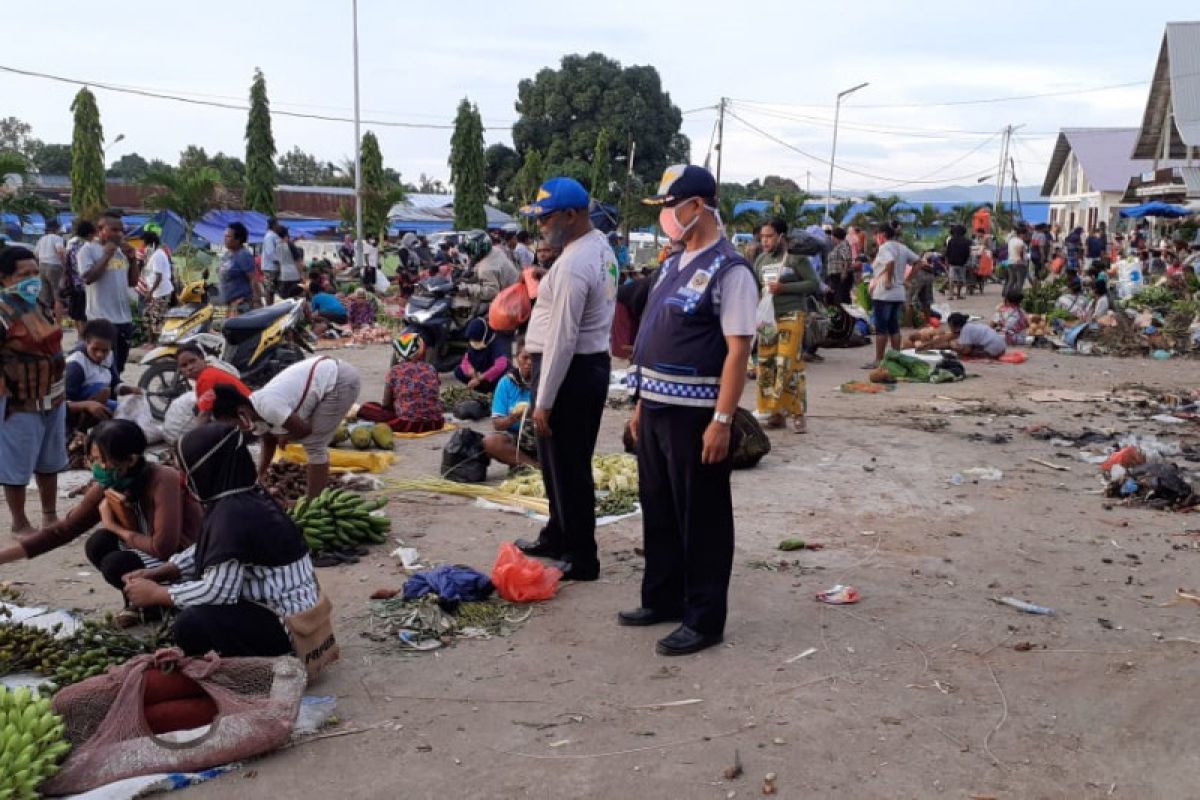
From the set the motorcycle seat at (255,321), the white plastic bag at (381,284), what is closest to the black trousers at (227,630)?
the motorcycle seat at (255,321)

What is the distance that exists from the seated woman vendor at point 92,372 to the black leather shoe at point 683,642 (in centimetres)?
510

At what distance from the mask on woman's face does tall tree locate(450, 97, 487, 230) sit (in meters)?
36.5

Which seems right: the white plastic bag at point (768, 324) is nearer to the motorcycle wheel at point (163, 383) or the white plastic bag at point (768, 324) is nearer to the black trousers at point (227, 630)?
the motorcycle wheel at point (163, 383)

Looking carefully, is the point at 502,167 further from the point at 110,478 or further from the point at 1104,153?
the point at 110,478

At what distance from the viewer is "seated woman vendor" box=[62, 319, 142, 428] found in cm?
790

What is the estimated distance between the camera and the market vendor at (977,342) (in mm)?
15305

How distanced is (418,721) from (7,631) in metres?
2.01

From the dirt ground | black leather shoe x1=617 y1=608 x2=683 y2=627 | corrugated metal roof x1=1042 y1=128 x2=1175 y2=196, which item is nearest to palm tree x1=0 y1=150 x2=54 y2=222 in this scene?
the dirt ground

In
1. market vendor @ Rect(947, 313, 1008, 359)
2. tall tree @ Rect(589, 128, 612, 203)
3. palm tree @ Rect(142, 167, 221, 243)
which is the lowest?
market vendor @ Rect(947, 313, 1008, 359)

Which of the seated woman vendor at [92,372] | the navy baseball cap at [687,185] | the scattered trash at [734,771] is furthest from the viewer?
the seated woman vendor at [92,372]

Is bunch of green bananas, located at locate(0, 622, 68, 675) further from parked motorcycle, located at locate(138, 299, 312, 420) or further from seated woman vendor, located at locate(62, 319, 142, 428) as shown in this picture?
parked motorcycle, located at locate(138, 299, 312, 420)

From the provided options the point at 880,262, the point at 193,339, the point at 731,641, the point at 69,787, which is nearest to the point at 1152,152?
the point at 880,262

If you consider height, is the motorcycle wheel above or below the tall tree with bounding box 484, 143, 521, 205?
below

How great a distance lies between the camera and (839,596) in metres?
5.51
